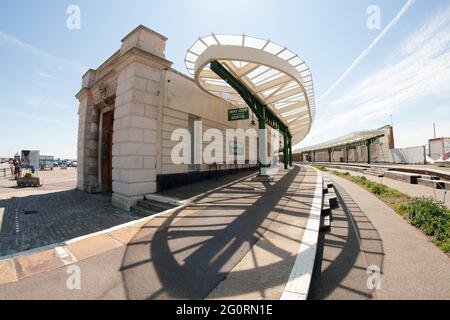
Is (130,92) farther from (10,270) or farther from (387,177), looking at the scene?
(387,177)

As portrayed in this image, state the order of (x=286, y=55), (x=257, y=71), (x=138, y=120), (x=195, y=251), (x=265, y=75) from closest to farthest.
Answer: (x=195, y=251)
(x=138, y=120)
(x=286, y=55)
(x=257, y=71)
(x=265, y=75)

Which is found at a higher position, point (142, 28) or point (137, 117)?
point (142, 28)

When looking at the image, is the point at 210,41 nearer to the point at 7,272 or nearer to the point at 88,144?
the point at 7,272

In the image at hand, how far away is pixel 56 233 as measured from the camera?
18.1 feet

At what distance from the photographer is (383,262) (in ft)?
11.9

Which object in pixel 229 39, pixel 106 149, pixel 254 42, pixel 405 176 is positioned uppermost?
pixel 229 39

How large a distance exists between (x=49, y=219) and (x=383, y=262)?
30.7 ft

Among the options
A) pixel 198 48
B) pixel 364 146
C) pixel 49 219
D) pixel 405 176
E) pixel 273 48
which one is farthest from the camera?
pixel 364 146

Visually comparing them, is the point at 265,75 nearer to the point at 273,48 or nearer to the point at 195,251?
the point at 273,48

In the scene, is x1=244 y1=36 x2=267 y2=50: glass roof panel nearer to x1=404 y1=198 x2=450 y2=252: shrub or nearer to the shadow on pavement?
the shadow on pavement

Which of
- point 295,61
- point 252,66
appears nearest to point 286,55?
point 295,61

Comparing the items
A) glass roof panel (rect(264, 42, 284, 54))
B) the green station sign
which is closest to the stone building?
the green station sign

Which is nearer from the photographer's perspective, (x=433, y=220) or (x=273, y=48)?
(x=433, y=220)
